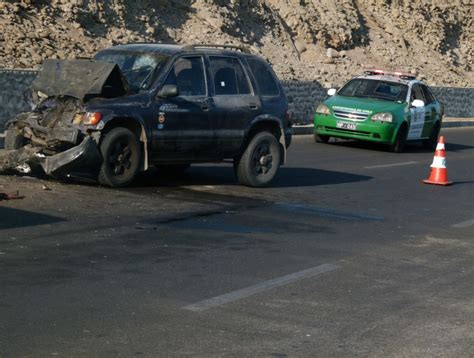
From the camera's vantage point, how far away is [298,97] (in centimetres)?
2867

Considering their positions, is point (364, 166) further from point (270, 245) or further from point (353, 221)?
point (270, 245)

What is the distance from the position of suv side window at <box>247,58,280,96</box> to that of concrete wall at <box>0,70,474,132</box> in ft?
10.8

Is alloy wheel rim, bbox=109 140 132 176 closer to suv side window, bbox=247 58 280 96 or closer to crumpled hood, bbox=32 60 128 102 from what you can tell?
crumpled hood, bbox=32 60 128 102

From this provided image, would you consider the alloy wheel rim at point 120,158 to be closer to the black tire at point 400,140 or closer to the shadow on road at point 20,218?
the shadow on road at point 20,218

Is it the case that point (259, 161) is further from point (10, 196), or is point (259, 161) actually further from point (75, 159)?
point (10, 196)

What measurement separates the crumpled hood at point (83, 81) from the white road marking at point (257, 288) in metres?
Result: 4.78

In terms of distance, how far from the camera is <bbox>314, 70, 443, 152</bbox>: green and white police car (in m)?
22.8

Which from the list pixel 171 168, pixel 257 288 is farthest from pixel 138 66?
pixel 257 288

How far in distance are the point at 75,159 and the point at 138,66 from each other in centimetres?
190

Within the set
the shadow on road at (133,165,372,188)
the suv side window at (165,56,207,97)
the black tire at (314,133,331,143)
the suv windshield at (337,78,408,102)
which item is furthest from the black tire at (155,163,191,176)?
the suv windshield at (337,78,408,102)

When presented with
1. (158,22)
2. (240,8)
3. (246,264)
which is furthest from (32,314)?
(240,8)

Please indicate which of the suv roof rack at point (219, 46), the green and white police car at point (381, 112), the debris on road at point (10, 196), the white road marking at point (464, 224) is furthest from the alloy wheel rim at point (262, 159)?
the green and white police car at point (381, 112)

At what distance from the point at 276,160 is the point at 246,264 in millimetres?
5936

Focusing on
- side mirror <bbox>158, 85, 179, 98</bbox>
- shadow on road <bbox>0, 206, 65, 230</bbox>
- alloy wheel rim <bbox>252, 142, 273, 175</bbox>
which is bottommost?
shadow on road <bbox>0, 206, 65, 230</bbox>
